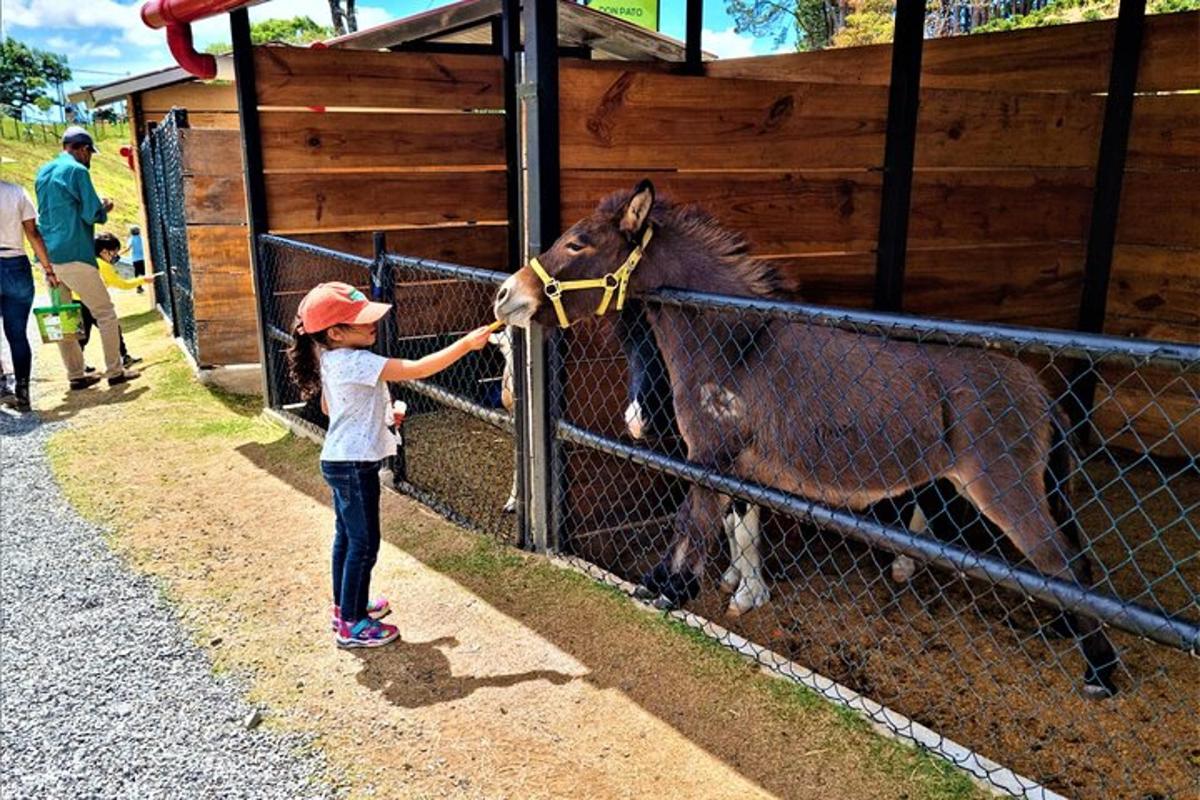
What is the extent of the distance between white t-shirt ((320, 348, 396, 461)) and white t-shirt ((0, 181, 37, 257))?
19.6 ft

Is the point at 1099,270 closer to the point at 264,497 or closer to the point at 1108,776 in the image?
the point at 1108,776

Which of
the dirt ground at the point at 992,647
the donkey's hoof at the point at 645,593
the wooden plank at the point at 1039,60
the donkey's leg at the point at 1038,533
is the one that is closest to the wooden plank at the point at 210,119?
the wooden plank at the point at 1039,60

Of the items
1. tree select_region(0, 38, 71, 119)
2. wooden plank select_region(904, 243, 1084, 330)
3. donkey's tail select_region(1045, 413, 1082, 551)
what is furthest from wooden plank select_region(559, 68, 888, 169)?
tree select_region(0, 38, 71, 119)

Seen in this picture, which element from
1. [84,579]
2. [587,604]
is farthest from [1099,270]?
[84,579]

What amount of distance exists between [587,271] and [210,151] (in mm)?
5296

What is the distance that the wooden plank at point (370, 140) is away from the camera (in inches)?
255

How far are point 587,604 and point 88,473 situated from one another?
4.14 m

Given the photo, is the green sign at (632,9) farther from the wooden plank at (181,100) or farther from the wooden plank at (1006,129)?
the wooden plank at (1006,129)

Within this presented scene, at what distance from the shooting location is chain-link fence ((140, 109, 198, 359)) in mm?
8102

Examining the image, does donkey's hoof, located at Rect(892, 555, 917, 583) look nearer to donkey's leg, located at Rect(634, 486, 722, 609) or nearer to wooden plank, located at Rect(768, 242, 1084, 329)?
donkey's leg, located at Rect(634, 486, 722, 609)

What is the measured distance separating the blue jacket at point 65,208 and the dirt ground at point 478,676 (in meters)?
3.68

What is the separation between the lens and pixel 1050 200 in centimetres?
581

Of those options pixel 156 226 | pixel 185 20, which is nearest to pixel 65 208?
pixel 185 20

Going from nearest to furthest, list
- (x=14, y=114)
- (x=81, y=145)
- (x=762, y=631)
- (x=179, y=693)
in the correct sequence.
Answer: (x=179, y=693)
(x=762, y=631)
(x=81, y=145)
(x=14, y=114)
